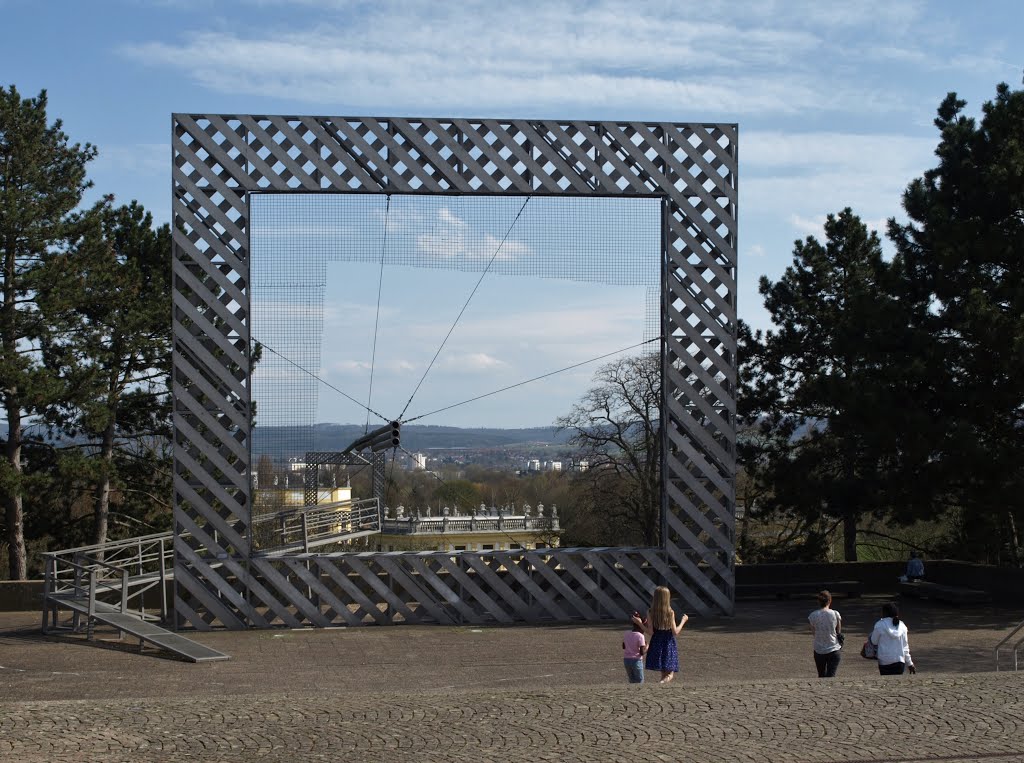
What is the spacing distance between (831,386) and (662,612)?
1033 cm

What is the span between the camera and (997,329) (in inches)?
693

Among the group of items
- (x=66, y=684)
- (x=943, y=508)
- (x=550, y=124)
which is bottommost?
(x=66, y=684)

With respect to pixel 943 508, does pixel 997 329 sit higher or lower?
higher

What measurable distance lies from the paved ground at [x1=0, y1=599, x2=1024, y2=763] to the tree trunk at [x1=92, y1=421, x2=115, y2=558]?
14.0 m

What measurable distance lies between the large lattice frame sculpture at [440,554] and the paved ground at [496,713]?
2.82 m

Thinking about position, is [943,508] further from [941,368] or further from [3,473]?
[3,473]

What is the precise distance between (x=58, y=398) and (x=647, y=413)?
495 inches

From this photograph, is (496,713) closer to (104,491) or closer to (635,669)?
(635,669)

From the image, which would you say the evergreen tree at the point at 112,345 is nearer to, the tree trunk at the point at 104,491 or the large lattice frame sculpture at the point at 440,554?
the tree trunk at the point at 104,491

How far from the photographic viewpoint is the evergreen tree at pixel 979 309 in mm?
17906

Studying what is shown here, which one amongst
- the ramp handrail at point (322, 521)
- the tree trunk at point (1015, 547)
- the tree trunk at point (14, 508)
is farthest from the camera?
the tree trunk at point (14, 508)

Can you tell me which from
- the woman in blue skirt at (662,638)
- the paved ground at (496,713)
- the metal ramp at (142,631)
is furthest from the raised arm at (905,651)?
the metal ramp at (142,631)

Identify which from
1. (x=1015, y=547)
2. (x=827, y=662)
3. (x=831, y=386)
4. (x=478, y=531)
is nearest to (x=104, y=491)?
(x=478, y=531)

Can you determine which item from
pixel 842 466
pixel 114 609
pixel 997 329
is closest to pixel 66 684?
pixel 114 609
